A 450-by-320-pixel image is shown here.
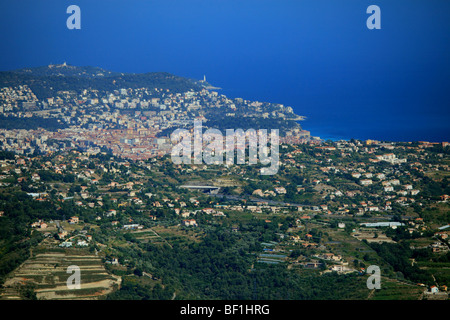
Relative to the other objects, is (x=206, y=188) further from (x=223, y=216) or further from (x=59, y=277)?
(x=59, y=277)

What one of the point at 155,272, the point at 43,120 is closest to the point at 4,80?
the point at 43,120


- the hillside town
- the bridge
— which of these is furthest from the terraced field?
the bridge

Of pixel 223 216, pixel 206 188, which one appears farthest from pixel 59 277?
pixel 206 188

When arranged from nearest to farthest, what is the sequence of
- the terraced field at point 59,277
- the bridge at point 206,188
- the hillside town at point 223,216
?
1. the terraced field at point 59,277
2. the hillside town at point 223,216
3. the bridge at point 206,188

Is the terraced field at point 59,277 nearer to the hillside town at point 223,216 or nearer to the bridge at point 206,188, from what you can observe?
the hillside town at point 223,216

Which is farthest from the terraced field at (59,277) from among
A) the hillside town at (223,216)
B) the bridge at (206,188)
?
the bridge at (206,188)

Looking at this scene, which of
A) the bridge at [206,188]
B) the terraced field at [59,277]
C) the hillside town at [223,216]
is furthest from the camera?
the bridge at [206,188]

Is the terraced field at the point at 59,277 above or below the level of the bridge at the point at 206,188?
below

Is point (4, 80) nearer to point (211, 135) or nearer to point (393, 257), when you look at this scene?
point (211, 135)

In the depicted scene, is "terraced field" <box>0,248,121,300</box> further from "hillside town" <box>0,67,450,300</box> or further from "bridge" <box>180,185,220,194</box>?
"bridge" <box>180,185,220,194</box>
